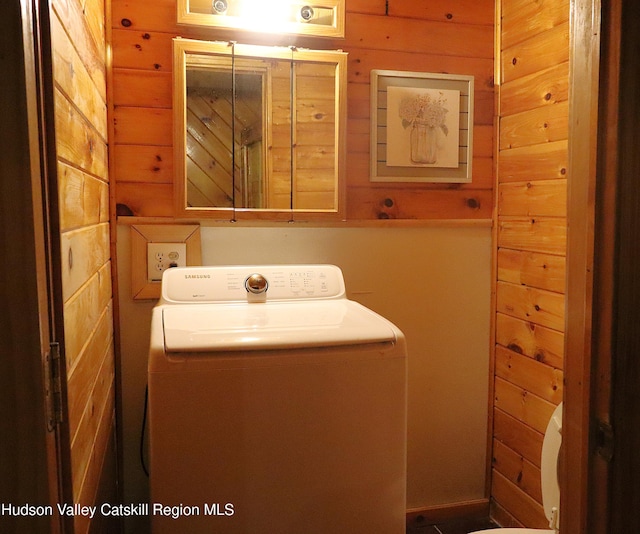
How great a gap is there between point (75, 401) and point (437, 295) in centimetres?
147

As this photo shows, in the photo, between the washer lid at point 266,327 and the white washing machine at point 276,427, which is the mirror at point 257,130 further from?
the white washing machine at point 276,427

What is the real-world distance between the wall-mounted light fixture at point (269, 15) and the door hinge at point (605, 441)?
5.51ft

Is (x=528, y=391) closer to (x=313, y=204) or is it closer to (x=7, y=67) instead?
(x=313, y=204)

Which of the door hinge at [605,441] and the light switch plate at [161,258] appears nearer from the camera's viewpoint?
the door hinge at [605,441]

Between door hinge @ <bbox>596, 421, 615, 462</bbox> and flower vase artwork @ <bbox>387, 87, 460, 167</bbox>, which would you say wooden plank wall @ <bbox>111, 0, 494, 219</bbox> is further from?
door hinge @ <bbox>596, 421, 615, 462</bbox>

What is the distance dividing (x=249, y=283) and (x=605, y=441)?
1287mm

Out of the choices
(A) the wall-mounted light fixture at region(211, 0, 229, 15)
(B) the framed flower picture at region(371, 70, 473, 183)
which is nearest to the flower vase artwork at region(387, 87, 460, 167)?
(B) the framed flower picture at region(371, 70, 473, 183)

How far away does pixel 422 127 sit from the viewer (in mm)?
2119

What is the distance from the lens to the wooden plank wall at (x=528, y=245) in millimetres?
1844

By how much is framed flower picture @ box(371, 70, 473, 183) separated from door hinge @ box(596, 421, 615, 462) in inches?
59.5

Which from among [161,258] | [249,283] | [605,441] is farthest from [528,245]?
[605,441]

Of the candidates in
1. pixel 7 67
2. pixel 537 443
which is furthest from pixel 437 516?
pixel 7 67

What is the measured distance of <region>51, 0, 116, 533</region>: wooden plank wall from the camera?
100 centimetres

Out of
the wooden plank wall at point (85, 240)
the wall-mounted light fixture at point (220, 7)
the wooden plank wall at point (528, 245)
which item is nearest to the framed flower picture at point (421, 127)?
the wooden plank wall at point (528, 245)
